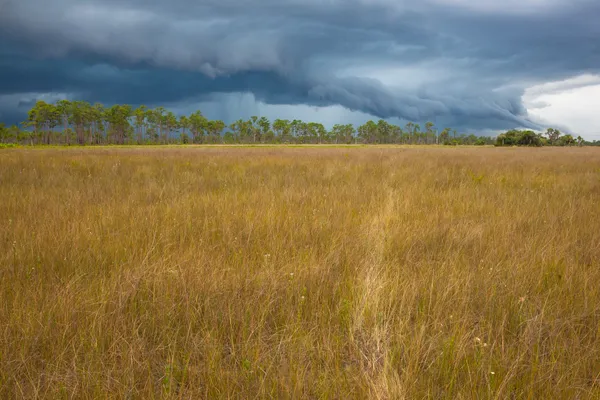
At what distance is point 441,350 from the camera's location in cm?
171

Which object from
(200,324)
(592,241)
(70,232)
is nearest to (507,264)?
(592,241)

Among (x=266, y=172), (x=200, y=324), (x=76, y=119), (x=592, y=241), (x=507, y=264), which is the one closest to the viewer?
Answer: (x=200, y=324)

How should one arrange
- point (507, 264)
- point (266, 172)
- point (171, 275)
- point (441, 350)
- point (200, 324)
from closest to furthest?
point (441, 350), point (200, 324), point (171, 275), point (507, 264), point (266, 172)

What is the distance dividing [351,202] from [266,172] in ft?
15.3

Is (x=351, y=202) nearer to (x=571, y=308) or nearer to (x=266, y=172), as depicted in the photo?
(x=571, y=308)

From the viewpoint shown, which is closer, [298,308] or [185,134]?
[298,308]

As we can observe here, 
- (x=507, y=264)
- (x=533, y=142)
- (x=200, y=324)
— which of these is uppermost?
(x=533, y=142)

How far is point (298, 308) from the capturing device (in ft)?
6.81

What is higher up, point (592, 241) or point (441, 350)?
point (592, 241)

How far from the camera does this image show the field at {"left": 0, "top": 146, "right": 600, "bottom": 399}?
1.50m

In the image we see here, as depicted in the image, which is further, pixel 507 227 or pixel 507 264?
pixel 507 227

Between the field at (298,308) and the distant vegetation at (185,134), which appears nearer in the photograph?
the field at (298,308)

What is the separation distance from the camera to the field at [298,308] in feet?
4.91

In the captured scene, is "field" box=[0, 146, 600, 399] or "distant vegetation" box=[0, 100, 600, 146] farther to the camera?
"distant vegetation" box=[0, 100, 600, 146]
